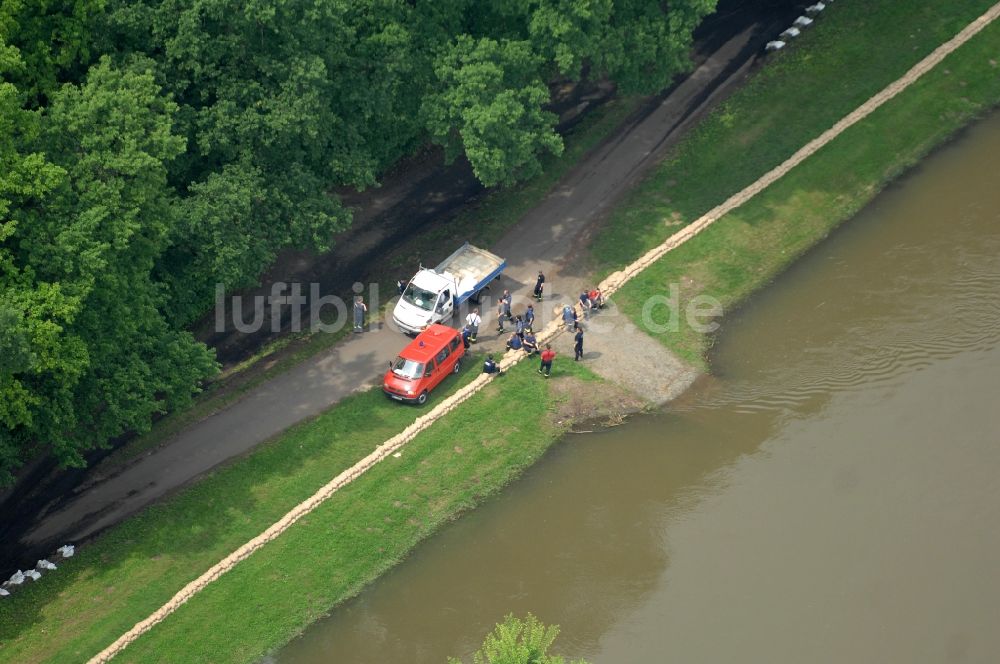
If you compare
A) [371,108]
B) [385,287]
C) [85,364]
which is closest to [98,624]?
[85,364]

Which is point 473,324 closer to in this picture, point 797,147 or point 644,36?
point 644,36

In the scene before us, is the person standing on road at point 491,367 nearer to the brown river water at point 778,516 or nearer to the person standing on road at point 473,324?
the person standing on road at point 473,324

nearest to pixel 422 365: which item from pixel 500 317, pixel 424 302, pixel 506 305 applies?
pixel 424 302

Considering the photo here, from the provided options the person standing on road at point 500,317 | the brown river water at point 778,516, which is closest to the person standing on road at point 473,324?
the person standing on road at point 500,317

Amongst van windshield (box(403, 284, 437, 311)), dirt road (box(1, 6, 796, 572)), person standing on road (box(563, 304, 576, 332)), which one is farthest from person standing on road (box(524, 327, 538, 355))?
van windshield (box(403, 284, 437, 311))

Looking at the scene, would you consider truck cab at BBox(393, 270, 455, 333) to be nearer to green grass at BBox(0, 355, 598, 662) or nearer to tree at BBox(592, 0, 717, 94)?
green grass at BBox(0, 355, 598, 662)
